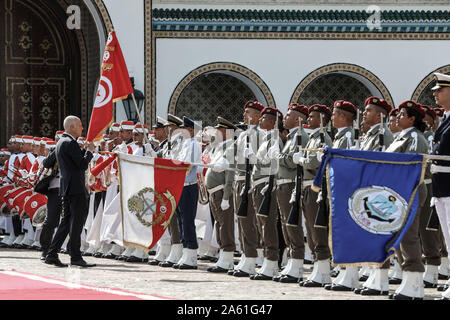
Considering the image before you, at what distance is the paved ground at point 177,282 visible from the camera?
1067 centimetres

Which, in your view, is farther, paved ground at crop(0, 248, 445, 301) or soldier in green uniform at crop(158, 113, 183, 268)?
soldier in green uniform at crop(158, 113, 183, 268)

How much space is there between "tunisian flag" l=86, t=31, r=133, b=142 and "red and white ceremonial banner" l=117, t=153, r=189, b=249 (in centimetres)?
104

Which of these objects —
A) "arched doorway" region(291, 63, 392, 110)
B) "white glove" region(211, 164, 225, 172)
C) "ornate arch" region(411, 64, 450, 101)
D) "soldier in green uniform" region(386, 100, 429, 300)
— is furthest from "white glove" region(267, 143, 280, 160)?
"ornate arch" region(411, 64, 450, 101)

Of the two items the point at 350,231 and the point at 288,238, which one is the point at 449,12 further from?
the point at 350,231

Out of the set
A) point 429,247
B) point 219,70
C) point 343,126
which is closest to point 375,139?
point 343,126

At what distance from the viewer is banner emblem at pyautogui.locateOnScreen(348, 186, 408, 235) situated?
405 inches

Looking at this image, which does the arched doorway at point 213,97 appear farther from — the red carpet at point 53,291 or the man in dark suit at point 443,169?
the man in dark suit at point 443,169

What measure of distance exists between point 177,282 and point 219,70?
12.2 m

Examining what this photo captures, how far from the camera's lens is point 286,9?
24031 millimetres

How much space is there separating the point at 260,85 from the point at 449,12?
447 centimetres

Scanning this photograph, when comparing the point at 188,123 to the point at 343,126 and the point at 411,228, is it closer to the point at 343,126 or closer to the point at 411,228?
the point at 343,126

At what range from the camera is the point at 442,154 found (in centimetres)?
1030

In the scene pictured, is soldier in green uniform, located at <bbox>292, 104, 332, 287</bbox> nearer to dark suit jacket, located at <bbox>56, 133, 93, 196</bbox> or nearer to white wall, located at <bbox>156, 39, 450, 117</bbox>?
dark suit jacket, located at <bbox>56, 133, 93, 196</bbox>
